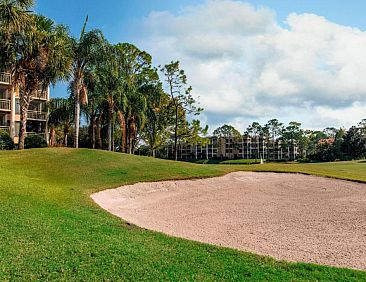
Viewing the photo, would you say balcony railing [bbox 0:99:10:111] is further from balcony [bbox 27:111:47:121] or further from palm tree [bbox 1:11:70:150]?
palm tree [bbox 1:11:70:150]

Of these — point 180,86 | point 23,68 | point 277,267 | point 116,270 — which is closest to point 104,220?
point 116,270

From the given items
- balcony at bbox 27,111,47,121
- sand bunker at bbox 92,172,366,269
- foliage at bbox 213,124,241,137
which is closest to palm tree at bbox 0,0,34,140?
sand bunker at bbox 92,172,366,269

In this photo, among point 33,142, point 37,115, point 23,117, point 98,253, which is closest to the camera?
point 98,253

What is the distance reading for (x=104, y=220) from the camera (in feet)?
36.6

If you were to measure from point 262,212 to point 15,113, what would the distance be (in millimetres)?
40615

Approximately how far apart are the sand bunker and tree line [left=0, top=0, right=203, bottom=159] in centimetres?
1172

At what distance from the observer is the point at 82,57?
104 ft

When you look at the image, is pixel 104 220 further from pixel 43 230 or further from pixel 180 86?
pixel 180 86

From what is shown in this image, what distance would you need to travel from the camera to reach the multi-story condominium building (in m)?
45.1

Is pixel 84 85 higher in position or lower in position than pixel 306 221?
higher

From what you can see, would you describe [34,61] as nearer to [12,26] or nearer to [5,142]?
[5,142]

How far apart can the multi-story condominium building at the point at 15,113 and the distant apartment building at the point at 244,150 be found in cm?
8165

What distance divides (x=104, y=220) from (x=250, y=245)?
423 cm

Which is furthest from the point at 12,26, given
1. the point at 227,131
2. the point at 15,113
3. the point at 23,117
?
the point at 227,131
